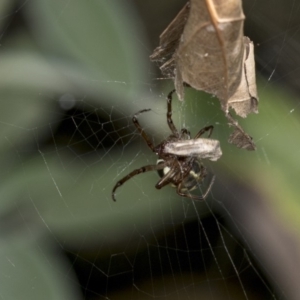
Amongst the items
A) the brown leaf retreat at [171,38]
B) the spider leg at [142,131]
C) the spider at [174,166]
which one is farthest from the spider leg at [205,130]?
the brown leaf retreat at [171,38]

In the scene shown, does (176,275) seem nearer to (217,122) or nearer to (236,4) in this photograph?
(217,122)

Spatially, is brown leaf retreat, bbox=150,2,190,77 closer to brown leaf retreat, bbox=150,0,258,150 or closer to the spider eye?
brown leaf retreat, bbox=150,0,258,150

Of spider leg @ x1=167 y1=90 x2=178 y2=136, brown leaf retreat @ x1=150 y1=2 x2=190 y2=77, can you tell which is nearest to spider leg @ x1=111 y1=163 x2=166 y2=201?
spider leg @ x1=167 y1=90 x2=178 y2=136

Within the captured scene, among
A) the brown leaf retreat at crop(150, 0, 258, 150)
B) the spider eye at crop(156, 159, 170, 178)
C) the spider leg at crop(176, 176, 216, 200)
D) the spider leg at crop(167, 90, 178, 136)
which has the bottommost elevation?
the spider leg at crop(176, 176, 216, 200)

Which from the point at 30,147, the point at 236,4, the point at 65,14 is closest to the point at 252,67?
the point at 236,4

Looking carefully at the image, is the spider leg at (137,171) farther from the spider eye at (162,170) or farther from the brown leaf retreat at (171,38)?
the brown leaf retreat at (171,38)

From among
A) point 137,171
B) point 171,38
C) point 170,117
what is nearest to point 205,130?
point 170,117

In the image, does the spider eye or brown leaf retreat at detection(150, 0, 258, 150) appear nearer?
brown leaf retreat at detection(150, 0, 258, 150)
